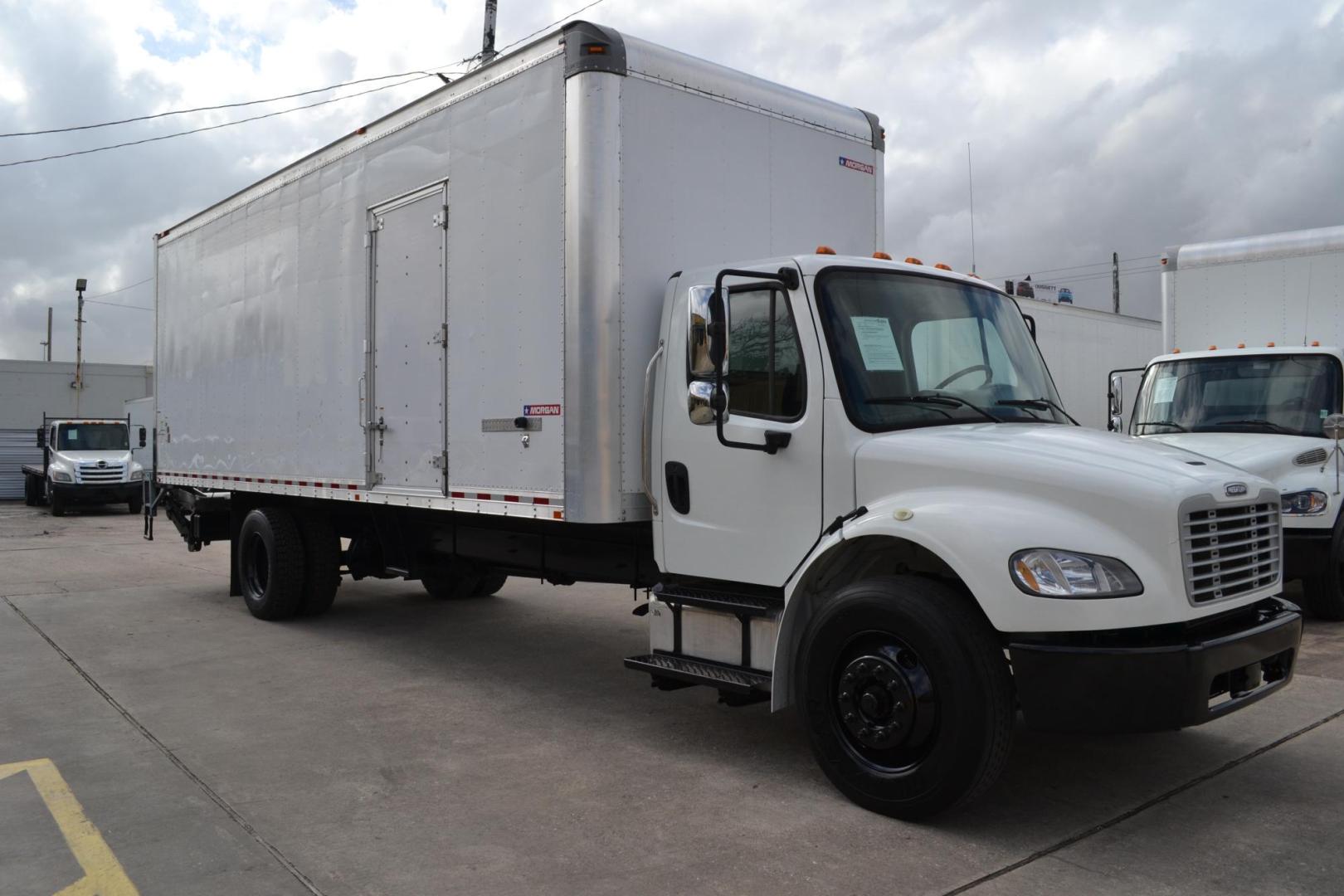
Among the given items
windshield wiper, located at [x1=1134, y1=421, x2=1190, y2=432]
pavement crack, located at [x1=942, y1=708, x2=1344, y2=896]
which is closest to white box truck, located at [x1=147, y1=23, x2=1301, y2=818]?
pavement crack, located at [x1=942, y1=708, x2=1344, y2=896]

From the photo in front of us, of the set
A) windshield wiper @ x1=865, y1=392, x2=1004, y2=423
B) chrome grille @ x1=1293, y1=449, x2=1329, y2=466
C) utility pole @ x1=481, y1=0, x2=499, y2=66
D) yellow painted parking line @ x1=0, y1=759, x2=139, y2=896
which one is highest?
utility pole @ x1=481, y1=0, x2=499, y2=66

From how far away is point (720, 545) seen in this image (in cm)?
535

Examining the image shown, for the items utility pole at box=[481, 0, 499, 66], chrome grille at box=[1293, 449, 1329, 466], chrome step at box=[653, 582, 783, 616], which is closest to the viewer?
chrome step at box=[653, 582, 783, 616]

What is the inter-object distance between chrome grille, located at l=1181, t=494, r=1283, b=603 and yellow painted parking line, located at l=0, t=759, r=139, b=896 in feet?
13.7

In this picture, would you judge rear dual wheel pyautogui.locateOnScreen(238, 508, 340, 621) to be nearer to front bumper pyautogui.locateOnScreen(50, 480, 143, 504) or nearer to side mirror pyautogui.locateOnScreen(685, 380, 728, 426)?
side mirror pyautogui.locateOnScreen(685, 380, 728, 426)

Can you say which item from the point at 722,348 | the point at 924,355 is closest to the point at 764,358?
the point at 722,348

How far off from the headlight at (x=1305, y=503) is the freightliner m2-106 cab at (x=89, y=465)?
2494cm

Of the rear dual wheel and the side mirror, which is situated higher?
the side mirror

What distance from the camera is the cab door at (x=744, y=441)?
5.00 metres

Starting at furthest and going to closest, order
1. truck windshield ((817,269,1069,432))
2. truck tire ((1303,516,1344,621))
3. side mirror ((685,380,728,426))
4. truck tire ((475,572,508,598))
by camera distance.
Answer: truck tire ((475,572,508,598)) < truck tire ((1303,516,1344,621)) < side mirror ((685,380,728,426)) < truck windshield ((817,269,1069,432))

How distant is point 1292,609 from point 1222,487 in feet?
2.81

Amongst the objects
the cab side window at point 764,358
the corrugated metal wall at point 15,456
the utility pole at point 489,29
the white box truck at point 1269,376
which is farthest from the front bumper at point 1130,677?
the corrugated metal wall at point 15,456

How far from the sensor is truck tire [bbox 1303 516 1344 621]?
868cm

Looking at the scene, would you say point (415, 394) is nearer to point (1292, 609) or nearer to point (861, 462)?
point (861, 462)
